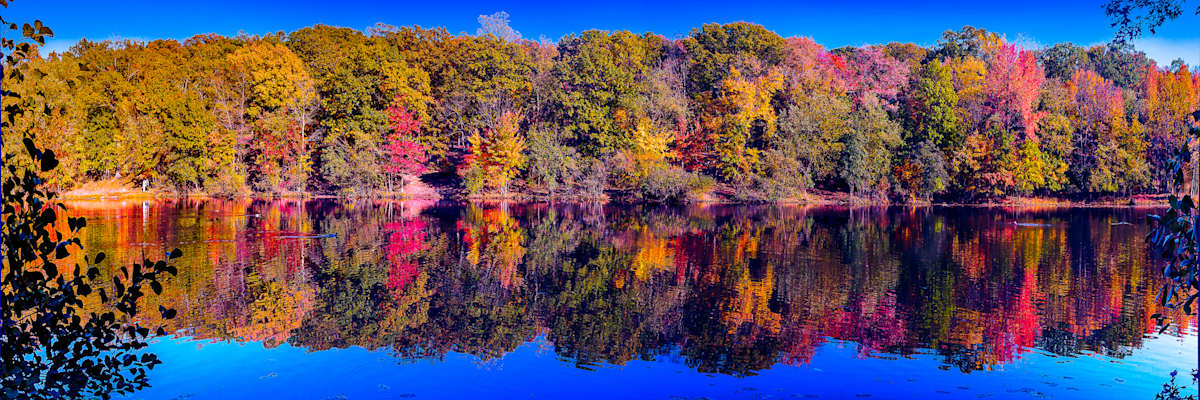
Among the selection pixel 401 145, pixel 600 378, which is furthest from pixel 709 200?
pixel 600 378

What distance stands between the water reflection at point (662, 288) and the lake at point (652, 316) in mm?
81

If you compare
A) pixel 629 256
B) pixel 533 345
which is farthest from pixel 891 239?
pixel 533 345

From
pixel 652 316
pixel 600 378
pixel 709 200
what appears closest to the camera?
pixel 600 378

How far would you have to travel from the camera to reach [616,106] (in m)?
60.2

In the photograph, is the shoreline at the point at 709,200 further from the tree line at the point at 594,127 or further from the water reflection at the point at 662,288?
the water reflection at the point at 662,288

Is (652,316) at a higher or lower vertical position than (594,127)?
lower

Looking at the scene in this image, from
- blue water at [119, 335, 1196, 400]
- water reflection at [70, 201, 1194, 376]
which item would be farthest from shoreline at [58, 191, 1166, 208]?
blue water at [119, 335, 1196, 400]

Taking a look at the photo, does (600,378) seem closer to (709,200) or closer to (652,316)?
(652,316)

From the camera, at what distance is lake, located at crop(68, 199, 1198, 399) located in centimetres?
1138

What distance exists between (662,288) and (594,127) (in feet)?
132

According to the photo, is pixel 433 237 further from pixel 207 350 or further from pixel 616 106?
pixel 616 106

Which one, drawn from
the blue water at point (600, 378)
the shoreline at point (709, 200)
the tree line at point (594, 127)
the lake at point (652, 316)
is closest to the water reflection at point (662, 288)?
the lake at point (652, 316)

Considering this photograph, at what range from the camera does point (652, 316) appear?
1576cm

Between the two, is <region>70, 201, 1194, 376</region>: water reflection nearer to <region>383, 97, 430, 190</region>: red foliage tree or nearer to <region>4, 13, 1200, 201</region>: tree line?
<region>4, 13, 1200, 201</region>: tree line
